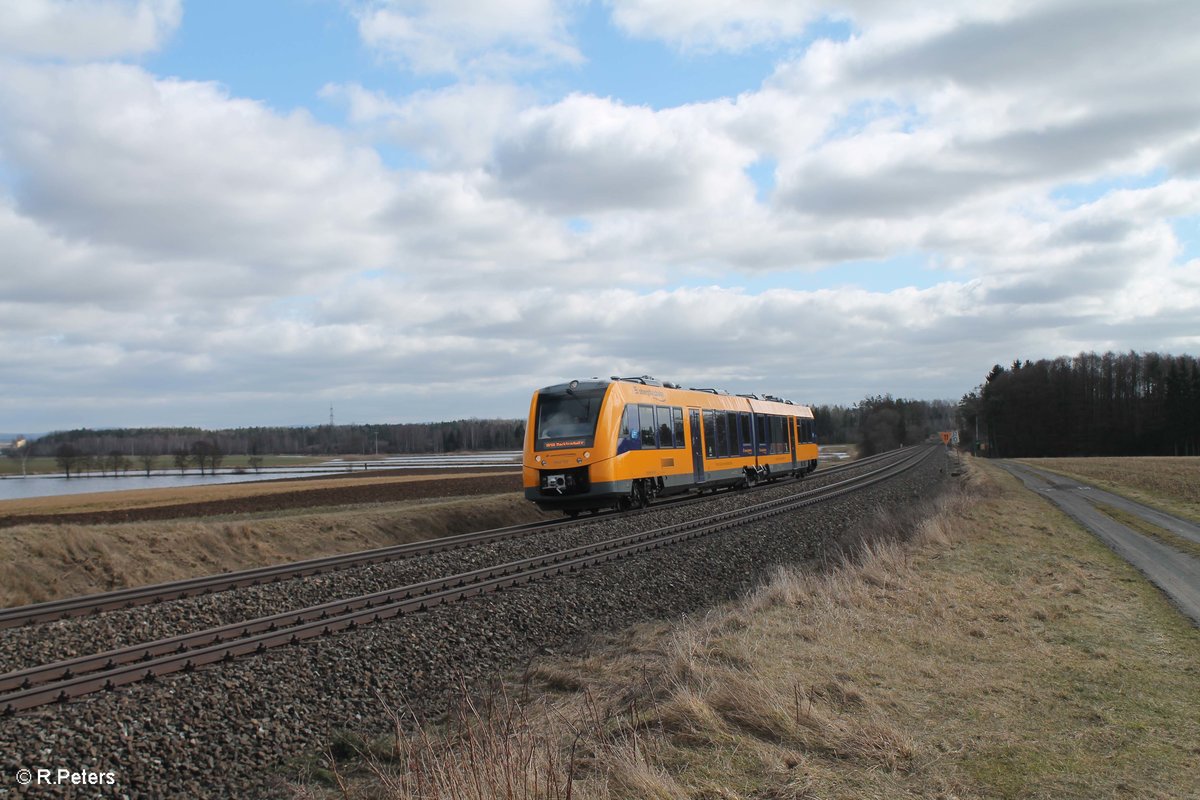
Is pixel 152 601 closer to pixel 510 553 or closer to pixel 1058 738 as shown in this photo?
pixel 510 553

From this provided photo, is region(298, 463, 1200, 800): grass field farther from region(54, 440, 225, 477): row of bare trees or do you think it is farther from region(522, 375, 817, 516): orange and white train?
region(54, 440, 225, 477): row of bare trees

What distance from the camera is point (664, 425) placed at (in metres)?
25.1

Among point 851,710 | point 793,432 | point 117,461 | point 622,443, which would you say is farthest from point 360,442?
point 851,710

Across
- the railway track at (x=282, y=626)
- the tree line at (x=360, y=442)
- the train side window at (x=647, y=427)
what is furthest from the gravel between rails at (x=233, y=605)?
the tree line at (x=360, y=442)

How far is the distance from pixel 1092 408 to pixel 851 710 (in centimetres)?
12518

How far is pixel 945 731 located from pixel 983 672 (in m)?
1.90

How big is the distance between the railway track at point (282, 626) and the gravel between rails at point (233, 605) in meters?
0.71

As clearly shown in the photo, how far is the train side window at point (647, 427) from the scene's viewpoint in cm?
2362

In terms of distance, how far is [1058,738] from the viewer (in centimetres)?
600

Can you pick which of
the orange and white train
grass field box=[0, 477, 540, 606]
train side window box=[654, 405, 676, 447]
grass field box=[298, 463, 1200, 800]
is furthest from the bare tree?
grass field box=[298, 463, 1200, 800]

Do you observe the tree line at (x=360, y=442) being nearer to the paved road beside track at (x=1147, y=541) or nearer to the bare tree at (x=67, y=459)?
the bare tree at (x=67, y=459)

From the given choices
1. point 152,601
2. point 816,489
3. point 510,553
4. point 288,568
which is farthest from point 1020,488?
point 152,601

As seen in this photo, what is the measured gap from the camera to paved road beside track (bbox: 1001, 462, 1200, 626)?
40.1 feet

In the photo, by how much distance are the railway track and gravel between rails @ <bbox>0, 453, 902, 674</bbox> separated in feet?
2.33
